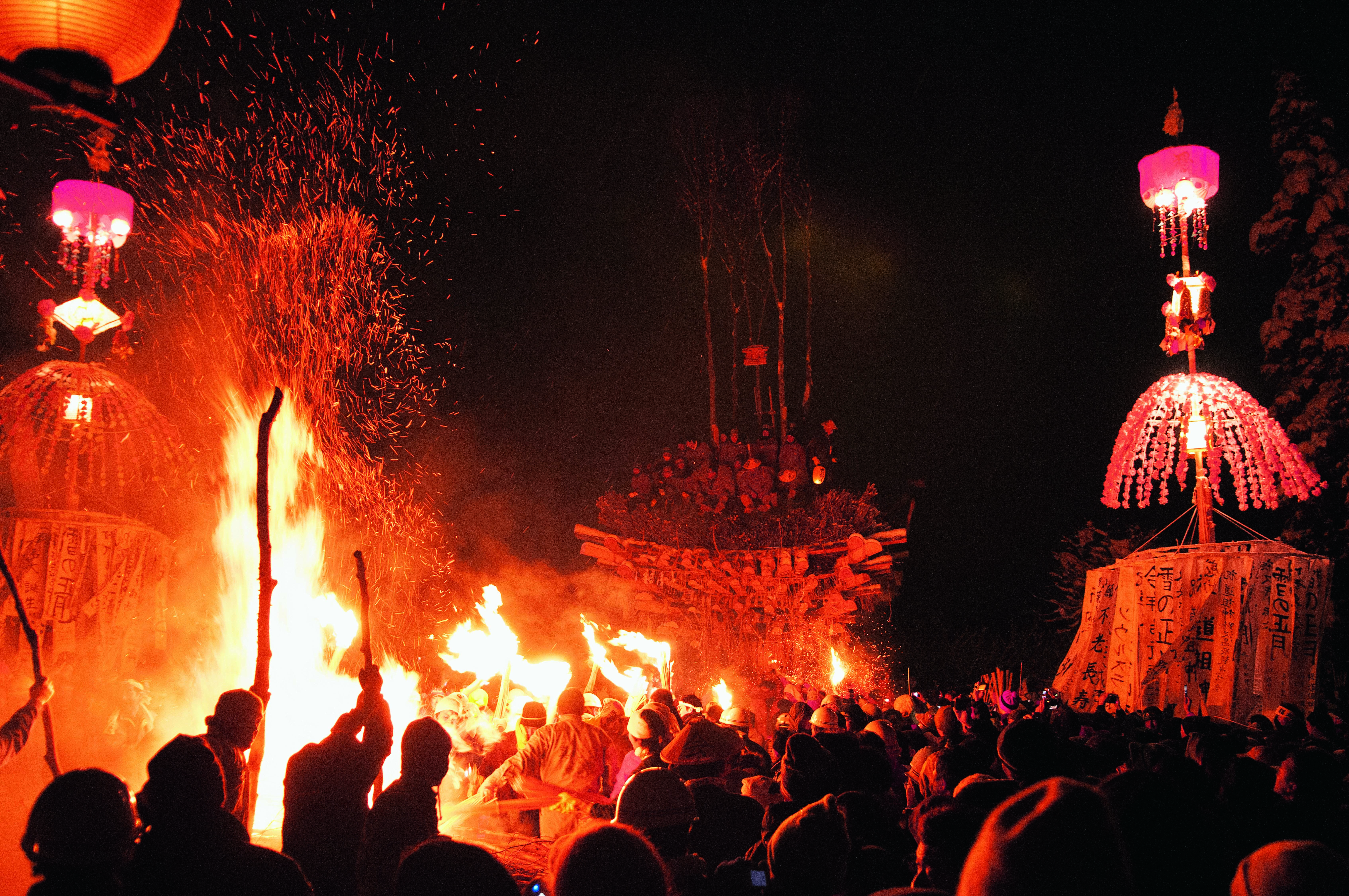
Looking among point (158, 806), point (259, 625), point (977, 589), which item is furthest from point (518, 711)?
point (977, 589)

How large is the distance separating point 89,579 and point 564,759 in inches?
391

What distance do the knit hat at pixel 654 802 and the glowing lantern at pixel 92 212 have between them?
9.74m

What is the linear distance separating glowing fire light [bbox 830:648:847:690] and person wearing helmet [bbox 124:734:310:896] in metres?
16.9

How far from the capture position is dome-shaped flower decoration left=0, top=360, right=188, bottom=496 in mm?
10898

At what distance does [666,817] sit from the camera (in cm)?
312

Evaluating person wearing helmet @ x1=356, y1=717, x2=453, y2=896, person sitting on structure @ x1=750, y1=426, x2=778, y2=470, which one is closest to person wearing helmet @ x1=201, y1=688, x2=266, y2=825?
person wearing helmet @ x1=356, y1=717, x2=453, y2=896

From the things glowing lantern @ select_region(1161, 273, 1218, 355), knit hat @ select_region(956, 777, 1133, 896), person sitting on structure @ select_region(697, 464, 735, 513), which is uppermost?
glowing lantern @ select_region(1161, 273, 1218, 355)

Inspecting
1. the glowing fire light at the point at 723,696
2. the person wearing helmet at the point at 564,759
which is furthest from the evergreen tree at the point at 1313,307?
the person wearing helmet at the point at 564,759

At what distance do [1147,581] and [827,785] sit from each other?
37.2 feet

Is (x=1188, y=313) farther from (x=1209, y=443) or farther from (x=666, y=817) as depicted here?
(x=666, y=817)

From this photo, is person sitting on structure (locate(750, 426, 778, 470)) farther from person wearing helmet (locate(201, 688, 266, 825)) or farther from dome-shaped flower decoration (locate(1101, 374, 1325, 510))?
person wearing helmet (locate(201, 688, 266, 825))

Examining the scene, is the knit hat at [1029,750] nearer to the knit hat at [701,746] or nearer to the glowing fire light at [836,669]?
the knit hat at [701,746]

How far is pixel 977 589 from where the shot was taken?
27.3 meters

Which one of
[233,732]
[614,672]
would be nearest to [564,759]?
[233,732]
